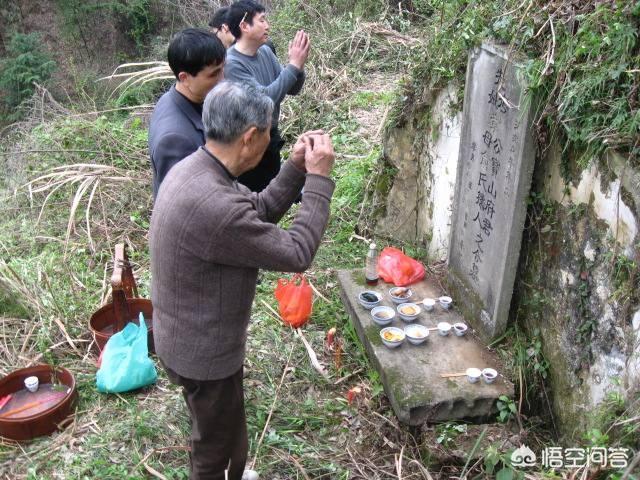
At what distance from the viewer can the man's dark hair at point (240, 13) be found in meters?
4.38

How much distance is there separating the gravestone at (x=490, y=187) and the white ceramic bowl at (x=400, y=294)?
14.3 inches

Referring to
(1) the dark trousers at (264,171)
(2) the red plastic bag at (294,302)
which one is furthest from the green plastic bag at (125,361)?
(1) the dark trousers at (264,171)

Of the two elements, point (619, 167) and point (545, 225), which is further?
point (545, 225)

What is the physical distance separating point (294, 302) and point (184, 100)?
74.3 inches

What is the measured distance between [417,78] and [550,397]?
2.89 meters

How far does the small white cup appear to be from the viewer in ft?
12.5

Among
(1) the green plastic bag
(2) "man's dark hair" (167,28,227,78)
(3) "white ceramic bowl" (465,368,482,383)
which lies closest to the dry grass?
(1) the green plastic bag

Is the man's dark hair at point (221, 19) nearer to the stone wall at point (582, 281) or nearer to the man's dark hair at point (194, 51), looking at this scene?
the man's dark hair at point (194, 51)

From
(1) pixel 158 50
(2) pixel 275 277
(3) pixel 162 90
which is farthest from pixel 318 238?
(1) pixel 158 50

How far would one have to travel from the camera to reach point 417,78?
4863mm

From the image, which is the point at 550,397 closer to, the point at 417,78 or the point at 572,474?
the point at 572,474

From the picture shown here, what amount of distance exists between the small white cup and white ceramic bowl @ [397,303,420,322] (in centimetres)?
256

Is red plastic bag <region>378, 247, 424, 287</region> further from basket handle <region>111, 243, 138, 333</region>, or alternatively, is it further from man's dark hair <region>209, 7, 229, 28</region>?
man's dark hair <region>209, 7, 229, 28</region>

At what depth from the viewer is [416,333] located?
12.3 ft
